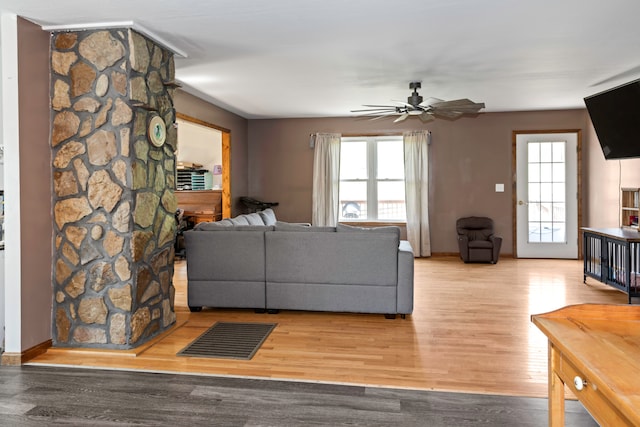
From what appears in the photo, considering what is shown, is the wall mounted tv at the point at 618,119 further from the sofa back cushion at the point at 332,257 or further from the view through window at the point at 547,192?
the view through window at the point at 547,192

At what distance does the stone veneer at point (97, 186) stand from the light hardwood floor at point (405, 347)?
28 centimetres

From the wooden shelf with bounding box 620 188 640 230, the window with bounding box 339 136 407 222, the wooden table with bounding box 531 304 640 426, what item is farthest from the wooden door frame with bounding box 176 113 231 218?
the wooden table with bounding box 531 304 640 426

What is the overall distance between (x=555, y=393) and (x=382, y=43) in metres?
3.27

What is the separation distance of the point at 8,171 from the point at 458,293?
14.4 ft

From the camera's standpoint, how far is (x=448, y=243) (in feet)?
26.4

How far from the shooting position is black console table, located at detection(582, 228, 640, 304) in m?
4.72

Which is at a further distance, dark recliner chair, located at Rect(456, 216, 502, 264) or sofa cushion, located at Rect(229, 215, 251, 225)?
dark recliner chair, located at Rect(456, 216, 502, 264)

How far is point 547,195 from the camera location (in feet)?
25.4

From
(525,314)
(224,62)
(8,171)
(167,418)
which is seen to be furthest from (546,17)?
(8,171)

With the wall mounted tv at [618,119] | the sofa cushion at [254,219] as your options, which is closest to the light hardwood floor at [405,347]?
the sofa cushion at [254,219]

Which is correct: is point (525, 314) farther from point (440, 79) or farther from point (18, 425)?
point (18, 425)

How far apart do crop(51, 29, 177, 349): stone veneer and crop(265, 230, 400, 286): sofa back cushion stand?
4.28ft

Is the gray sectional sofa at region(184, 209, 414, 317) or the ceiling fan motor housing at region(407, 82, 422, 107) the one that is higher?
the ceiling fan motor housing at region(407, 82, 422, 107)

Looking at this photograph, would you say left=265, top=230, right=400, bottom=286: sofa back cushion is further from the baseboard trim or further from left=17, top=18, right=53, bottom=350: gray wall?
the baseboard trim
